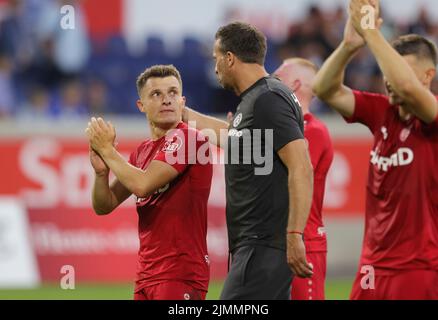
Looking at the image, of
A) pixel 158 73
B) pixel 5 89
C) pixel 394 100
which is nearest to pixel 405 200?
pixel 394 100

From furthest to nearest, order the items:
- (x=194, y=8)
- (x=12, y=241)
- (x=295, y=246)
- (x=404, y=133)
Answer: (x=194, y=8) → (x=12, y=241) → (x=404, y=133) → (x=295, y=246)

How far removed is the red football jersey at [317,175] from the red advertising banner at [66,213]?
16.6ft

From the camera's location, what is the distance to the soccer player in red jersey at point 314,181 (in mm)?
7199

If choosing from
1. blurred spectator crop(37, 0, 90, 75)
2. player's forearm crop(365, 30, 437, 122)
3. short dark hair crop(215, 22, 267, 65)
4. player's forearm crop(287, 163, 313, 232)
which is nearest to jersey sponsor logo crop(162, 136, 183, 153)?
short dark hair crop(215, 22, 267, 65)

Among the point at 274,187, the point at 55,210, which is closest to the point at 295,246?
the point at 274,187

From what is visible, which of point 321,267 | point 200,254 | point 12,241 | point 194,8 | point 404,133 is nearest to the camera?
point 404,133

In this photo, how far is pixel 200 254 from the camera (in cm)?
639

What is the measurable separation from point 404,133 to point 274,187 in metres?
0.90

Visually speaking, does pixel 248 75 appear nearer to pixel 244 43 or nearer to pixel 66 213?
pixel 244 43

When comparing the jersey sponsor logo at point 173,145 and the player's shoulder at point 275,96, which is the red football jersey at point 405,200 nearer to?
the player's shoulder at point 275,96

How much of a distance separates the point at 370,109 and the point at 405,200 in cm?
71

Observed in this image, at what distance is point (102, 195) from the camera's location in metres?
6.57

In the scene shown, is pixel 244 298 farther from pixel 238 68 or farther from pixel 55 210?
pixel 55 210

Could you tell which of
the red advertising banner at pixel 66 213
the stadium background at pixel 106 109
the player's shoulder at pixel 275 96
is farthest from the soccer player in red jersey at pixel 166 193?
the red advertising banner at pixel 66 213
